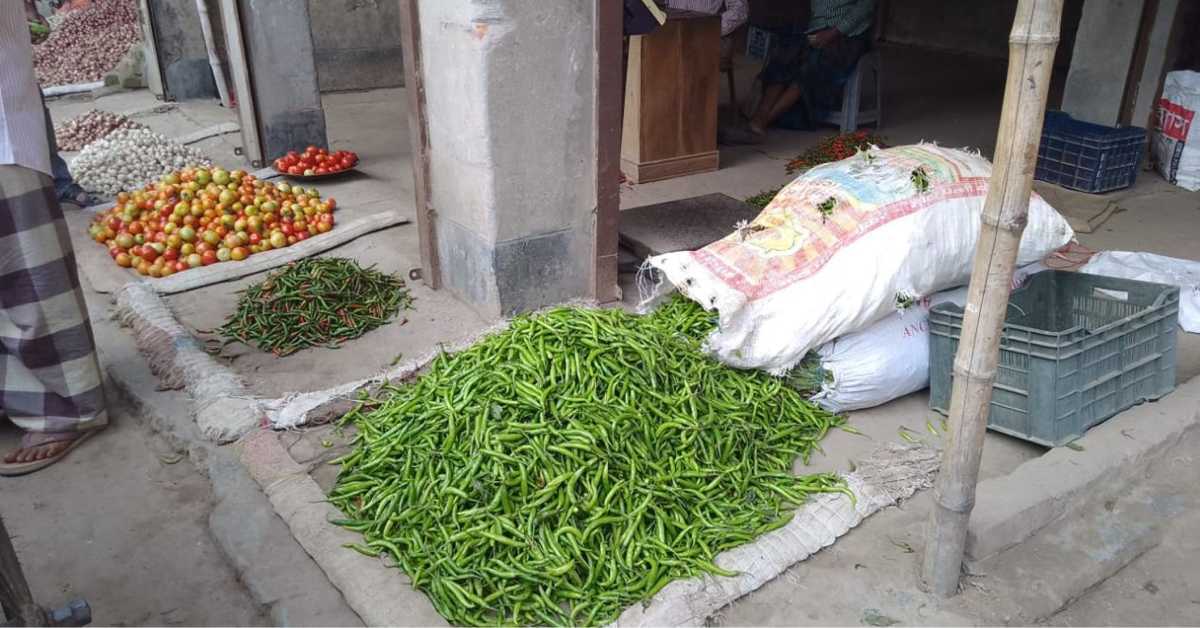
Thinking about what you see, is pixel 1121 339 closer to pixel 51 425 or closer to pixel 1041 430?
pixel 1041 430

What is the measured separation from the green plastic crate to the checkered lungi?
3763mm

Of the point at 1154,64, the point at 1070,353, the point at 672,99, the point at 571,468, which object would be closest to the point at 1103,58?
the point at 1154,64

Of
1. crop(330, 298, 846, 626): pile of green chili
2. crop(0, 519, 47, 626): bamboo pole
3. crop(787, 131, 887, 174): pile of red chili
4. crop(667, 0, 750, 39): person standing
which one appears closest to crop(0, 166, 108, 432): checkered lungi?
crop(330, 298, 846, 626): pile of green chili

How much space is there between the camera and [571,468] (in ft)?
10.1

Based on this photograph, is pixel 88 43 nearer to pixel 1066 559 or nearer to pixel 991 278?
pixel 991 278

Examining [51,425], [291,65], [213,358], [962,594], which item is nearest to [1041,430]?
[962,594]

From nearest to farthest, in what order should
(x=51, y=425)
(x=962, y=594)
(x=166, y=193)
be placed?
1. (x=962, y=594)
2. (x=51, y=425)
3. (x=166, y=193)

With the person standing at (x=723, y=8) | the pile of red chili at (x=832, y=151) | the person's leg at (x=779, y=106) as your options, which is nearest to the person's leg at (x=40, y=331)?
the person standing at (x=723, y=8)

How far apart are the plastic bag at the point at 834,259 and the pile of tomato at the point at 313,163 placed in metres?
4.15

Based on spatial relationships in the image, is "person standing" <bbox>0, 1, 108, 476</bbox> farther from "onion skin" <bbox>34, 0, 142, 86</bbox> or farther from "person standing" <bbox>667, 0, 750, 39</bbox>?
"onion skin" <bbox>34, 0, 142, 86</bbox>

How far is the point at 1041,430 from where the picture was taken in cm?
351

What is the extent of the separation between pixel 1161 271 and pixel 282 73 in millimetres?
6818

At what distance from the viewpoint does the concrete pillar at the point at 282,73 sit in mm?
7332

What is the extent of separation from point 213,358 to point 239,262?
4.39ft
